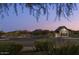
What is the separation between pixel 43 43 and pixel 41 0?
0.47m

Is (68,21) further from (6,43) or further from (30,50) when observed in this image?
(6,43)

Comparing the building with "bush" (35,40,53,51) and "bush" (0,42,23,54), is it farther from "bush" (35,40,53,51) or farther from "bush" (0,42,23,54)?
"bush" (0,42,23,54)

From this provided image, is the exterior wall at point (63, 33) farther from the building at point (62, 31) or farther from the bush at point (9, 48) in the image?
the bush at point (9, 48)

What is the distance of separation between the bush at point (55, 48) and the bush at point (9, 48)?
216 mm

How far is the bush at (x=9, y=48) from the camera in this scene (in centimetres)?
166

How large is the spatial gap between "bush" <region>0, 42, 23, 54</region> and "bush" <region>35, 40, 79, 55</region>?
22 cm

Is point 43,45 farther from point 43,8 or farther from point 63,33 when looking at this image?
point 43,8

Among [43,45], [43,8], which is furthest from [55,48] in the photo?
[43,8]

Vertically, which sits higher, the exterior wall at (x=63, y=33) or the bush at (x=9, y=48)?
the exterior wall at (x=63, y=33)

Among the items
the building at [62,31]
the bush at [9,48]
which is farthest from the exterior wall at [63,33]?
the bush at [9,48]

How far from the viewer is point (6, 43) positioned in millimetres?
1658

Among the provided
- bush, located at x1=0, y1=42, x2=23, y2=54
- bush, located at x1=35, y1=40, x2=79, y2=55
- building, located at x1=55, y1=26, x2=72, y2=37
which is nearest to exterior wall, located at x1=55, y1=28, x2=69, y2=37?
building, located at x1=55, y1=26, x2=72, y2=37

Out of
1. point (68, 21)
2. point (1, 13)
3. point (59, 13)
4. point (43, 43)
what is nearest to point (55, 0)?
point (59, 13)

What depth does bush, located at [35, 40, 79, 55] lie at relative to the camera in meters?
1.65
